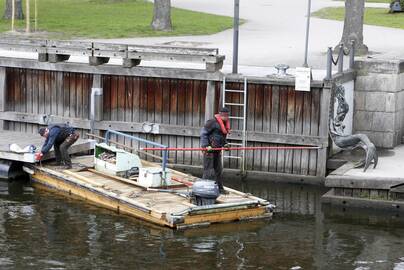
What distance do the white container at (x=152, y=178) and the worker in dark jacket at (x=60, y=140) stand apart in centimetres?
236

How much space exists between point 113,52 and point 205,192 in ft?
22.2

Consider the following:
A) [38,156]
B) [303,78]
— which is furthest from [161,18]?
[38,156]

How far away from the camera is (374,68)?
2494cm

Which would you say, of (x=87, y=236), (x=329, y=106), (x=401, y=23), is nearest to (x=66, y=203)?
(x=87, y=236)

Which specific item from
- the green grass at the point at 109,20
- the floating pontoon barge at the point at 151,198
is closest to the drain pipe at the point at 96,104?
the floating pontoon barge at the point at 151,198

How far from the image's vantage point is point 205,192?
1964 centimetres

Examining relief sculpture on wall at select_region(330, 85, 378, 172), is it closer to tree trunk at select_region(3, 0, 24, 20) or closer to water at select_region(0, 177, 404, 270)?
water at select_region(0, 177, 404, 270)

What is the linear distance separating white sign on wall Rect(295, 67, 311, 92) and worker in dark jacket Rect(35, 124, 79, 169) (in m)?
5.25

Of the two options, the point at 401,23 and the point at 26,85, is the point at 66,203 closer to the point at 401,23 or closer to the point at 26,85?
the point at 26,85

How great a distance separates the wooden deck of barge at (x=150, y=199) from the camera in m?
19.6

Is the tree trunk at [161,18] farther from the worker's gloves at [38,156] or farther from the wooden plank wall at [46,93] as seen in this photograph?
the worker's gloves at [38,156]

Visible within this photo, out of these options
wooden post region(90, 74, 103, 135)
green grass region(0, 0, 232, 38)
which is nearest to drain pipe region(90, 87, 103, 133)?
wooden post region(90, 74, 103, 135)

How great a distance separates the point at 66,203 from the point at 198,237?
374cm

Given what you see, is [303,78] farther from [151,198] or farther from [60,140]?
[60,140]
